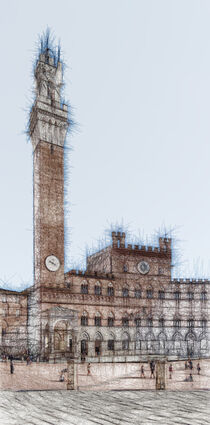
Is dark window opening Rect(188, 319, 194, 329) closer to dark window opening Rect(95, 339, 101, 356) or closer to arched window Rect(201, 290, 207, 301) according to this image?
arched window Rect(201, 290, 207, 301)

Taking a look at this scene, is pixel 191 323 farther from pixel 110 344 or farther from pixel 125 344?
pixel 110 344

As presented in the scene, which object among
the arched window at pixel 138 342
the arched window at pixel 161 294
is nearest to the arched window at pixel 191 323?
the arched window at pixel 161 294

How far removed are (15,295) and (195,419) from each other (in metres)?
22.4

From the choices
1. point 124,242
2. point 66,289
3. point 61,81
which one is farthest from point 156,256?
point 61,81

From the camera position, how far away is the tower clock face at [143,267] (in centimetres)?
3666

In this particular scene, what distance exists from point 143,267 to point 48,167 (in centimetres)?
1117

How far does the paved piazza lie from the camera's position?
12227mm

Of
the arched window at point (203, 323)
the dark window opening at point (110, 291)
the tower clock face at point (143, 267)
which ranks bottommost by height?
the arched window at point (203, 323)

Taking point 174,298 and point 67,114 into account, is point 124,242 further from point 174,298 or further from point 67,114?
point 67,114

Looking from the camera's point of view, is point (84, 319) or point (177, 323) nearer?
point (84, 319)

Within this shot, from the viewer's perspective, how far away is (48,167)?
108 feet

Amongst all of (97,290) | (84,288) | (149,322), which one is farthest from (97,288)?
(149,322)

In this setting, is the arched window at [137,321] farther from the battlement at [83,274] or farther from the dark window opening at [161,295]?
the battlement at [83,274]

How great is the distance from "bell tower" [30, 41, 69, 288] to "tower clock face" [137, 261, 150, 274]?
7.16 metres
